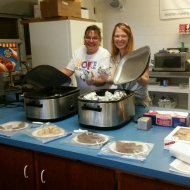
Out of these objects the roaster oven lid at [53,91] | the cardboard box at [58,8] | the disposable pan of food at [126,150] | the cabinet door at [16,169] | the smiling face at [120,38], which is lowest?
the cabinet door at [16,169]

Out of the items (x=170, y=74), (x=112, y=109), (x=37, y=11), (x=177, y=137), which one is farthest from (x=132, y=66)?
(x=37, y=11)

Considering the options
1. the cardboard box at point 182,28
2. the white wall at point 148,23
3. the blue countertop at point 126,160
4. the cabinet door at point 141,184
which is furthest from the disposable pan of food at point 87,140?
the white wall at point 148,23

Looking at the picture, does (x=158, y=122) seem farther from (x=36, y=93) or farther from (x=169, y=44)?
(x=169, y=44)

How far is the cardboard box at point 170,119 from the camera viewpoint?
1.51 meters

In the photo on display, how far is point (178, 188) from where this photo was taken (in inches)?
Result: 42.9

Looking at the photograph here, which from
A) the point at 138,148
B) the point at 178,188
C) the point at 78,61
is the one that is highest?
the point at 78,61

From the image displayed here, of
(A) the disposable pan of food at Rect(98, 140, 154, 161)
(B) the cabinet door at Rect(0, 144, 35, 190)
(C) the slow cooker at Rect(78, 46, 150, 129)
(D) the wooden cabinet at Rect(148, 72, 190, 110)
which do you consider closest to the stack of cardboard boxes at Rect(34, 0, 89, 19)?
(D) the wooden cabinet at Rect(148, 72, 190, 110)

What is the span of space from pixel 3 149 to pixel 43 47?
1.91 metres

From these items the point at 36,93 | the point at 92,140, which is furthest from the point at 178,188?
the point at 36,93

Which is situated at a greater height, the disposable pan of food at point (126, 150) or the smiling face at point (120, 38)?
the smiling face at point (120, 38)

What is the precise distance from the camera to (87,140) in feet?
4.52

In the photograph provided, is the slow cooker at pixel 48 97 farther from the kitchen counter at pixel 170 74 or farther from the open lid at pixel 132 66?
the kitchen counter at pixel 170 74

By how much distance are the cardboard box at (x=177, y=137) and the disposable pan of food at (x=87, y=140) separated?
0.30 metres

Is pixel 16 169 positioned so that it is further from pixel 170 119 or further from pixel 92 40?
pixel 92 40
